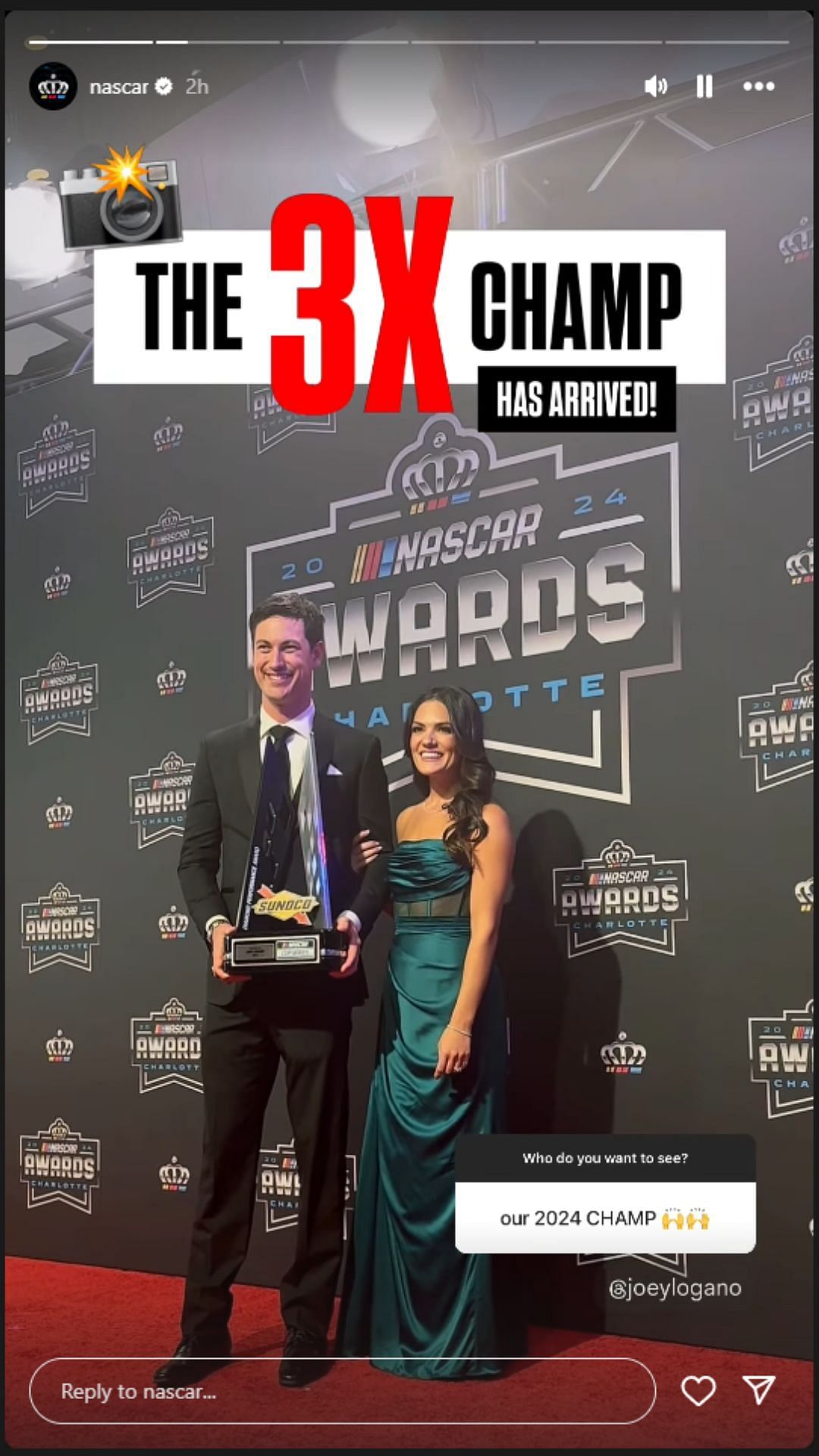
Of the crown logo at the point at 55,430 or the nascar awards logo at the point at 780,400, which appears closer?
the nascar awards logo at the point at 780,400

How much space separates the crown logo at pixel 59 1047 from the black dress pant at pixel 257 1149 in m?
0.43

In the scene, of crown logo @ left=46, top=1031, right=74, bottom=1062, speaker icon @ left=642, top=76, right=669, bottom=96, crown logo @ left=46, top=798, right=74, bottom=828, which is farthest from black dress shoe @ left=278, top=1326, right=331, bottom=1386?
speaker icon @ left=642, top=76, right=669, bottom=96

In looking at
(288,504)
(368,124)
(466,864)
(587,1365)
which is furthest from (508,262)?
(587,1365)

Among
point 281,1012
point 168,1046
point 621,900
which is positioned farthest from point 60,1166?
point 621,900

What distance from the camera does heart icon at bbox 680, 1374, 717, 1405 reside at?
8.46 ft

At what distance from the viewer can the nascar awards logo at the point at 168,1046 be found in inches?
118

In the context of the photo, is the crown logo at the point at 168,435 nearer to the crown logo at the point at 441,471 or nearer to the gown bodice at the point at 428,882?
the crown logo at the point at 441,471

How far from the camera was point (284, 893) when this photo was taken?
108 inches

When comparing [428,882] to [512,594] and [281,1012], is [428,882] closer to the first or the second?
[281,1012]

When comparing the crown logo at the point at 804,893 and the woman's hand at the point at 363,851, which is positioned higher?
the woman's hand at the point at 363,851

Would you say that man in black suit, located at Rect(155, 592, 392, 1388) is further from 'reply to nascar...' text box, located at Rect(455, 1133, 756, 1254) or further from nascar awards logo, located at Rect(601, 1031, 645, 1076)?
nascar awards logo, located at Rect(601, 1031, 645, 1076)

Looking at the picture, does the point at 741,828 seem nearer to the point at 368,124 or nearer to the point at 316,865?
the point at 316,865

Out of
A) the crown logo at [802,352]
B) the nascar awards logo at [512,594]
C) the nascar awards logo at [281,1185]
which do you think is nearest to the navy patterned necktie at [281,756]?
the nascar awards logo at [512,594]

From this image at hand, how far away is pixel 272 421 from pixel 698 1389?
2016 mm
